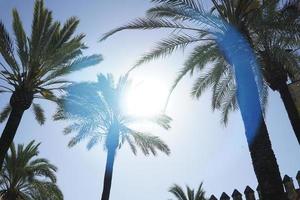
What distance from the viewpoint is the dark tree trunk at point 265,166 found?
31.4ft

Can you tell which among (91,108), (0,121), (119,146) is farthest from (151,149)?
(0,121)

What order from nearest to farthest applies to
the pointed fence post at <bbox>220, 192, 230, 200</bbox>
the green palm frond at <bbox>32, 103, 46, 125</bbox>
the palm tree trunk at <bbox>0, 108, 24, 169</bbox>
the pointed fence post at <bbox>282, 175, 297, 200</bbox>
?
1. the palm tree trunk at <bbox>0, 108, 24, 169</bbox>
2. the green palm frond at <bbox>32, 103, 46, 125</bbox>
3. the pointed fence post at <bbox>282, 175, 297, 200</bbox>
4. the pointed fence post at <bbox>220, 192, 230, 200</bbox>

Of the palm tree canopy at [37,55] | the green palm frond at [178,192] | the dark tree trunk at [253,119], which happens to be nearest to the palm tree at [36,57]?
the palm tree canopy at [37,55]

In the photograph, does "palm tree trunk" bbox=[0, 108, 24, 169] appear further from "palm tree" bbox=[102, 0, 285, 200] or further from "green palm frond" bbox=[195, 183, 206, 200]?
"green palm frond" bbox=[195, 183, 206, 200]

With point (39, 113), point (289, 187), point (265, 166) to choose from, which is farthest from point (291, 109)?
point (39, 113)

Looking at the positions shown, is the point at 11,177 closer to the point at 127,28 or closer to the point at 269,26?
the point at 127,28

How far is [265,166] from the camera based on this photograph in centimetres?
998

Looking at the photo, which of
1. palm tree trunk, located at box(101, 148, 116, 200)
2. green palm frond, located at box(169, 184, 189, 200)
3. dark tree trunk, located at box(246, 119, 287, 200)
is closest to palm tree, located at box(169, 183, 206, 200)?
green palm frond, located at box(169, 184, 189, 200)

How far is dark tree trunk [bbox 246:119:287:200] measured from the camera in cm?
956

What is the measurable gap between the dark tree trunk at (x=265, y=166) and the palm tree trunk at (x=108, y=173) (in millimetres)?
12266

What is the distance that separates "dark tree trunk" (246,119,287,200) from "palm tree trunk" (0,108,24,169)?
9947mm

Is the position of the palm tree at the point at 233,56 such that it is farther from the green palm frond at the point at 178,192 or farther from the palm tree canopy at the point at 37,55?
the green palm frond at the point at 178,192

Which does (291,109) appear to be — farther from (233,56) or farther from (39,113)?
(39,113)

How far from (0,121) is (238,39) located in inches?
625
